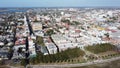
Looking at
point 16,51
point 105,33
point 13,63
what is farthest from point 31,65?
point 105,33

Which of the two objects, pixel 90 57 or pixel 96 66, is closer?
pixel 96 66

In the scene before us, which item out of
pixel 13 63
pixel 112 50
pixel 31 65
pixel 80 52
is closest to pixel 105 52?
pixel 112 50

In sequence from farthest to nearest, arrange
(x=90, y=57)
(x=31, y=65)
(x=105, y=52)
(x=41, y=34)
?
(x=41, y=34) → (x=105, y=52) → (x=90, y=57) → (x=31, y=65)

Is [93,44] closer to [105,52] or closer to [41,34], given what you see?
[105,52]

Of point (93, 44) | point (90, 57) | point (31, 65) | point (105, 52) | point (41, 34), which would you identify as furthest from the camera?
point (41, 34)

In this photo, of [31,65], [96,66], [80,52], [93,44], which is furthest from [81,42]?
[31,65]

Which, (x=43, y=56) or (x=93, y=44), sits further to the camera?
(x=93, y=44)

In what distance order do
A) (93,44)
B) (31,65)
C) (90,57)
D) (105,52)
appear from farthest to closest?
(93,44)
(105,52)
(90,57)
(31,65)

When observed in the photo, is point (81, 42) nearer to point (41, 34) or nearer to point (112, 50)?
point (112, 50)
